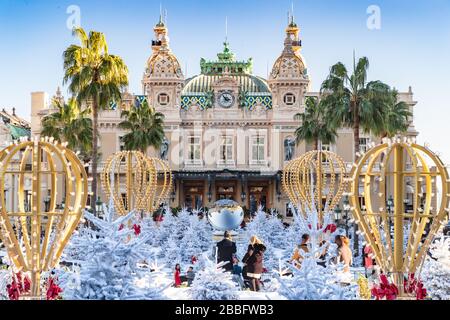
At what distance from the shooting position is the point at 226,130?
42.5 meters

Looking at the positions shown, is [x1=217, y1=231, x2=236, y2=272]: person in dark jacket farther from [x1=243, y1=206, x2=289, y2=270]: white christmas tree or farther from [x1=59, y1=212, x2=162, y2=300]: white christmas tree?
[x1=59, y1=212, x2=162, y2=300]: white christmas tree

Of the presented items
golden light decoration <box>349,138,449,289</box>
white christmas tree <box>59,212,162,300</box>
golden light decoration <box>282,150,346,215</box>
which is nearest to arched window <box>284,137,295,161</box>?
golden light decoration <box>282,150,346,215</box>

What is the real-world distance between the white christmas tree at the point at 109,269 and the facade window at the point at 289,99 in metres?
35.3

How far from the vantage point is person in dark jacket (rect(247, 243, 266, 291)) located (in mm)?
11750

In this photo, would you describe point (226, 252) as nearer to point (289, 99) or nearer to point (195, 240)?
point (195, 240)

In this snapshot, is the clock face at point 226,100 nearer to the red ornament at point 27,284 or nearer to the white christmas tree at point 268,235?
the white christmas tree at point 268,235

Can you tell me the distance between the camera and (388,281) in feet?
26.3

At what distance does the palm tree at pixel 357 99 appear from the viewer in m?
22.8

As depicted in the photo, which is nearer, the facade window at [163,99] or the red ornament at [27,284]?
the red ornament at [27,284]

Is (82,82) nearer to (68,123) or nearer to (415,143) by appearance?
(68,123)

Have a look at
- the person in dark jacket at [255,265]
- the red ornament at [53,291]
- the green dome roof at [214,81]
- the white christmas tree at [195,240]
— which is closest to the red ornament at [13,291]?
the red ornament at [53,291]

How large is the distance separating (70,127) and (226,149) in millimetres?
15925
